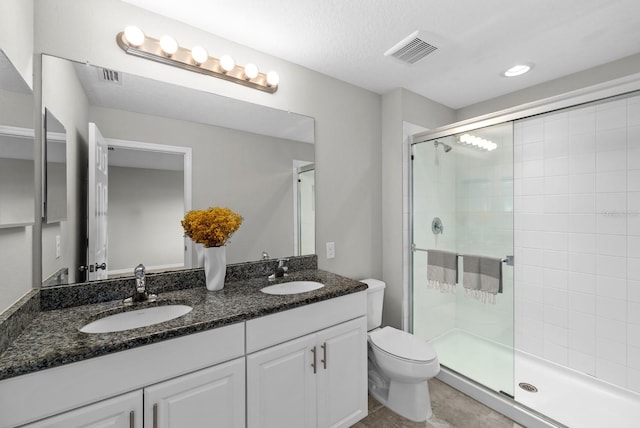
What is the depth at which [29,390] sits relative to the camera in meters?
0.80

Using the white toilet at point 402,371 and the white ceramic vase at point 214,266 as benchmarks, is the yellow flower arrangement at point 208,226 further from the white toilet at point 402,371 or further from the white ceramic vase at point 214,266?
the white toilet at point 402,371

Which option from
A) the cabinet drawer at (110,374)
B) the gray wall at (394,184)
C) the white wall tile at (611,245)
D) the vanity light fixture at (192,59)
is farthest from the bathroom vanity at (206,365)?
the white wall tile at (611,245)

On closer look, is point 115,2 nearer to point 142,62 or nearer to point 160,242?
point 142,62

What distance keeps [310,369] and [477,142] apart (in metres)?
1.92

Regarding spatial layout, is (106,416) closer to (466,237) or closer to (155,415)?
(155,415)

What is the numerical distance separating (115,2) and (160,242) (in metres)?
1.21

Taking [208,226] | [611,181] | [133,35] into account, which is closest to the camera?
[133,35]

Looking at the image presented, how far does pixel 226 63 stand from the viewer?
1627 mm

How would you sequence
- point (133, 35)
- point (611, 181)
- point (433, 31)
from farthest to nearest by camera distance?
point (611, 181), point (433, 31), point (133, 35)

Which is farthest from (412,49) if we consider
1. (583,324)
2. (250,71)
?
(583,324)

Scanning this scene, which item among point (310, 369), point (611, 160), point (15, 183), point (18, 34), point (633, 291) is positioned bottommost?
point (310, 369)

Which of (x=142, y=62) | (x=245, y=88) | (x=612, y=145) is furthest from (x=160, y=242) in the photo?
(x=612, y=145)

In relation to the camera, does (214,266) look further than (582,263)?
No

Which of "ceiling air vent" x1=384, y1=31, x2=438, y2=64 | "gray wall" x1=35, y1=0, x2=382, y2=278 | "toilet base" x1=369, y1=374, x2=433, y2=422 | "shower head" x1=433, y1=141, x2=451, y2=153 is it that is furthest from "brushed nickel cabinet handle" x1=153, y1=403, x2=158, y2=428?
"shower head" x1=433, y1=141, x2=451, y2=153
